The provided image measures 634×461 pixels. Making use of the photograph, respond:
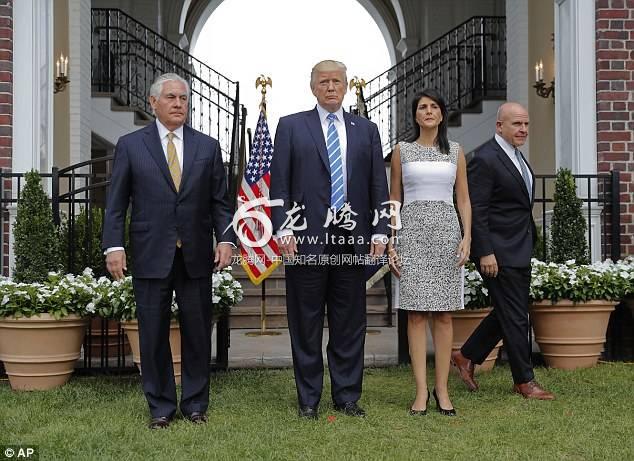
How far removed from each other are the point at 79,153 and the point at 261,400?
5502 mm

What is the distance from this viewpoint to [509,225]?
169 inches

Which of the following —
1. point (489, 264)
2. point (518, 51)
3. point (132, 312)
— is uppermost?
point (518, 51)

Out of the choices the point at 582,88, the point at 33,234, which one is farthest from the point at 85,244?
the point at 582,88

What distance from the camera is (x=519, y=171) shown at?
14.1ft

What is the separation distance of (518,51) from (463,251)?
6.47 meters

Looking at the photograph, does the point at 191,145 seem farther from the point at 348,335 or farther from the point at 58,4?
the point at 58,4

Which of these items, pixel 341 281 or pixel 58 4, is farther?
pixel 58 4

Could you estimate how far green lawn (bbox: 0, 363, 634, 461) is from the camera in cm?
321

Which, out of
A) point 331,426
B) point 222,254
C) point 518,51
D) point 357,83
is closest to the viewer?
point 331,426

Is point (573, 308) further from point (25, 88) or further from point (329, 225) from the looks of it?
point (25, 88)

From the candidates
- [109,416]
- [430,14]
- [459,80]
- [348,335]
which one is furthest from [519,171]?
[430,14]

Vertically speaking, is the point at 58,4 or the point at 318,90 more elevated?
the point at 58,4

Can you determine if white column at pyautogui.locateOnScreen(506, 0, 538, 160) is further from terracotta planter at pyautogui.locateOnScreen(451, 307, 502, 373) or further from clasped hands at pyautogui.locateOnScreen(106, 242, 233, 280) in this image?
clasped hands at pyautogui.locateOnScreen(106, 242, 233, 280)

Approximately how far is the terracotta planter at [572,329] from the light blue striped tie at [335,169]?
6.69ft
